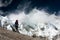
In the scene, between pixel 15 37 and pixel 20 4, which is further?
pixel 20 4

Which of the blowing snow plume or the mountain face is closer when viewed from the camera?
the mountain face

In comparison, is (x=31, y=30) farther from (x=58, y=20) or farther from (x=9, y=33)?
(x=9, y=33)

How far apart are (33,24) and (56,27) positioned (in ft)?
16.2

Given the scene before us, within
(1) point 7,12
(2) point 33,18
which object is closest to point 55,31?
(2) point 33,18

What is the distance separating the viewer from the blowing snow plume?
57438mm

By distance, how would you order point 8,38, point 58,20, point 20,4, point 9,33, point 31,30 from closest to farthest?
1. point 8,38
2. point 9,33
3. point 31,30
4. point 58,20
5. point 20,4

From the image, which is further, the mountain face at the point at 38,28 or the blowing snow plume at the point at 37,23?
the blowing snow plume at the point at 37,23

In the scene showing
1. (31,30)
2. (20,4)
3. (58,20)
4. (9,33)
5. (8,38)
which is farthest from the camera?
(20,4)

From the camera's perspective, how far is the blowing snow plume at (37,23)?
57.4 m

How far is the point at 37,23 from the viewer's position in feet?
209

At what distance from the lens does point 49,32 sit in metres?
59.2

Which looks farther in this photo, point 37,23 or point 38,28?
point 37,23

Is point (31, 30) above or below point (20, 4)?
below

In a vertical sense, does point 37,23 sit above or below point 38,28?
above
